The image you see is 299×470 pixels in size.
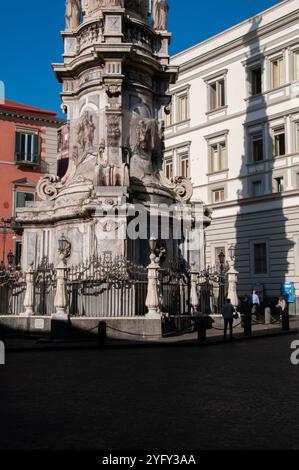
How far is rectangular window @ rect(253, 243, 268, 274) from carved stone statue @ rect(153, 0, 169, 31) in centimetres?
1755

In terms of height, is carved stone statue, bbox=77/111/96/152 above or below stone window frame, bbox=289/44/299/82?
below

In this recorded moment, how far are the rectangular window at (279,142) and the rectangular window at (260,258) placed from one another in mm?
5686

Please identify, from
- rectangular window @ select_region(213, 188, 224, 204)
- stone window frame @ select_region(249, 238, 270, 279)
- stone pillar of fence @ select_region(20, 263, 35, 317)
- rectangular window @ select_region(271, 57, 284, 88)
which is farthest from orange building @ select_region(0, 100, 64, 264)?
stone pillar of fence @ select_region(20, 263, 35, 317)

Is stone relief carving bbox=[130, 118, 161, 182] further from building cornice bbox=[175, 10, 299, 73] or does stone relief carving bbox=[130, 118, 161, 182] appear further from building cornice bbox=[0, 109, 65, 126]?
building cornice bbox=[0, 109, 65, 126]

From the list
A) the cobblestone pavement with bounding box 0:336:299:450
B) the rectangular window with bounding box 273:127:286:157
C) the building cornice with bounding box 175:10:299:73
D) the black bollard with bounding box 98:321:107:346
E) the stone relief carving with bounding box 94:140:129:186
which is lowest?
the cobblestone pavement with bounding box 0:336:299:450

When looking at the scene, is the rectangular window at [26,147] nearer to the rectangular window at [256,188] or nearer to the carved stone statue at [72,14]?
the rectangular window at [256,188]

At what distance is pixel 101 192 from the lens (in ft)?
60.6

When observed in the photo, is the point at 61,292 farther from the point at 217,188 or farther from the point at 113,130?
the point at 217,188

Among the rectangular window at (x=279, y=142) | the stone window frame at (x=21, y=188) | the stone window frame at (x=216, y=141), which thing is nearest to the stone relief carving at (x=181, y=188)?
the rectangular window at (x=279, y=142)

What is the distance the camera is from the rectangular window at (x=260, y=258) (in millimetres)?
36094

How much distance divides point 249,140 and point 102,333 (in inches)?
1010

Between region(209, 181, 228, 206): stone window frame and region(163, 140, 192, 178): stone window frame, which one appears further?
region(163, 140, 192, 178): stone window frame

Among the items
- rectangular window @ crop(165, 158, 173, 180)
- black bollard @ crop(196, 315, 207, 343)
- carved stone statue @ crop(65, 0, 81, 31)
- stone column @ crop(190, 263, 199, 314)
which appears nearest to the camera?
black bollard @ crop(196, 315, 207, 343)

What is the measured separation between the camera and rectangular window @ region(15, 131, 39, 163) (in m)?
42.8
